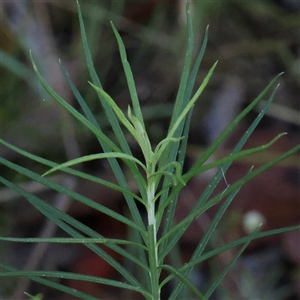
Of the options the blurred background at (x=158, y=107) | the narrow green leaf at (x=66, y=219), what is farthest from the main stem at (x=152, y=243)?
the blurred background at (x=158, y=107)

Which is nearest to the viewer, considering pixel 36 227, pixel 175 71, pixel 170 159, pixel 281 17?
pixel 170 159

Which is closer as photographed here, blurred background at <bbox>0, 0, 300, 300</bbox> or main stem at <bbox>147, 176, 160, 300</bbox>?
main stem at <bbox>147, 176, 160, 300</bbox>

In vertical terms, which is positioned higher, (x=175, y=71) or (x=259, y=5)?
(x=259, y=5)

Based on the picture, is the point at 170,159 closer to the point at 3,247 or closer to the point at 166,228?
the point at 166,228

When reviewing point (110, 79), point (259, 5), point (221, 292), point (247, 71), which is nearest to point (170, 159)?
point (221, 292)

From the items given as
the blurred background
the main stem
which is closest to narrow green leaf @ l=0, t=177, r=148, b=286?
the main stem

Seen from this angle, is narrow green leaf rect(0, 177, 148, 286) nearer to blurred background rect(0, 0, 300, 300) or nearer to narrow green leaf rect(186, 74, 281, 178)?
narrow green leaf rect(186, 74, 281, 178)

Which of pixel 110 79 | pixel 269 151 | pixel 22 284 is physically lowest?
pixel 22 284

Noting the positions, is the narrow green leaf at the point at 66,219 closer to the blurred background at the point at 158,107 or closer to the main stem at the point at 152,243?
the main stem at the point at 152,243

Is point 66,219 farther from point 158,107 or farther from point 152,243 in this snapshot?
point 158,107
